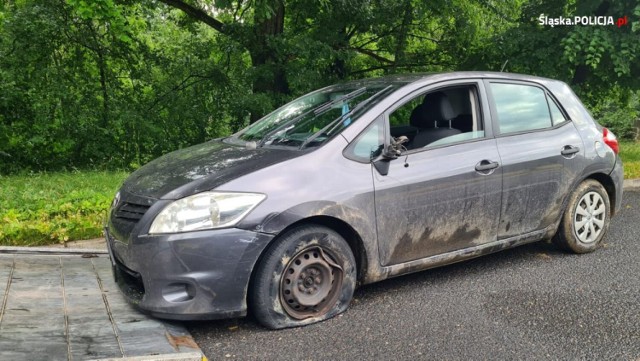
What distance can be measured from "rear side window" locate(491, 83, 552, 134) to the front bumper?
92.1 inches

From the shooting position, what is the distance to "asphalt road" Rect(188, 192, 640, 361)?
10.9 feet

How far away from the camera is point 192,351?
3.15 metres

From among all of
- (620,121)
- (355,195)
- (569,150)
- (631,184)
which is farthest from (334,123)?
(620,121)

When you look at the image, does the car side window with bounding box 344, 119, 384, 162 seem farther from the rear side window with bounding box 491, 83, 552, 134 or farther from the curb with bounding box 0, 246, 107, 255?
the curb with bounding box 0, 246, 107, 255

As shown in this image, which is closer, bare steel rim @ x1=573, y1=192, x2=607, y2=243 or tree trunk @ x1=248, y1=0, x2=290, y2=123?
bare steel rim @ x1=573, y1=192, x2=607, y2=243

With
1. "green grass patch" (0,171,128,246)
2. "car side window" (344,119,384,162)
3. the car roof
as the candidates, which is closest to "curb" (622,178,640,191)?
the car roof

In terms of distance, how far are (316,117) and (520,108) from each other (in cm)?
180

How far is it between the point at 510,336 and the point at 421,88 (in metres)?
1.92

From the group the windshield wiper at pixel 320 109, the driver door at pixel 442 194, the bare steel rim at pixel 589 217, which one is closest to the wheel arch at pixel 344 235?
the driver door at pixel 442 194

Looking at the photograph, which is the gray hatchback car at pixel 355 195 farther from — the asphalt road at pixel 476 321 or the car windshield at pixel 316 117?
the asphalt road at pixel 476 321

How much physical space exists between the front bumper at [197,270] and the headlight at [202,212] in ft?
0.18

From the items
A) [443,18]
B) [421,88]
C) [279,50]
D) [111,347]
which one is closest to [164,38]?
[279,50]

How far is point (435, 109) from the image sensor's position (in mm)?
4613

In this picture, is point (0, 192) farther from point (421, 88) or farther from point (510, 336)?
point (510, 336)
